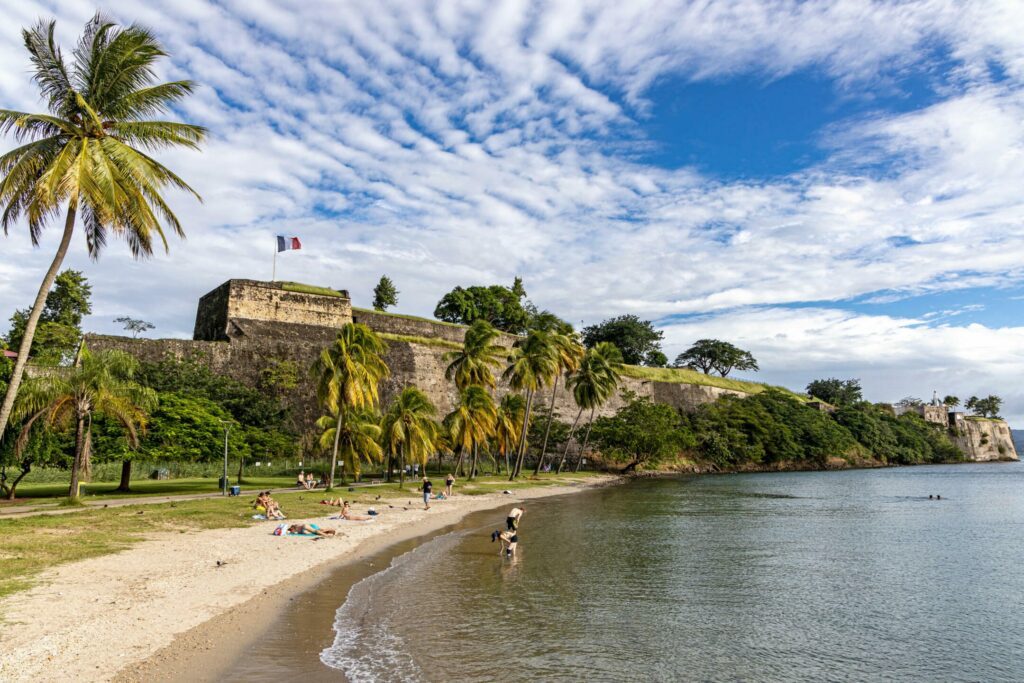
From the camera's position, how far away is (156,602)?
37.2 ft

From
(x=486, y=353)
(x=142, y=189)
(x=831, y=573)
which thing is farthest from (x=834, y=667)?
(x=486, y=353)

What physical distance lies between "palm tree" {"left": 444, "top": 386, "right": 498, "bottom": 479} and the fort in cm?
569

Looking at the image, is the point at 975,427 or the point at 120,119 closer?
the point at 120,119

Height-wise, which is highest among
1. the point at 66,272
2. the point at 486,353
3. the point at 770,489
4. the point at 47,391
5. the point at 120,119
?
the point at 66,272

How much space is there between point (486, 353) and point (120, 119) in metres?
30.4

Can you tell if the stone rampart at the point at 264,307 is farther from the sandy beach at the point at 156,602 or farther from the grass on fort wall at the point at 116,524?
the sandy beach at the point at 156,602

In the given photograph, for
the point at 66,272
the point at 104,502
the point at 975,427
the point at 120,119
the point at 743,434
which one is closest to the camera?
the point at 120,119

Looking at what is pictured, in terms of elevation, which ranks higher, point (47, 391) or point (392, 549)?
point (47, 391)

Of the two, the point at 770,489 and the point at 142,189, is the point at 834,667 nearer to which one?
the point at 142,189

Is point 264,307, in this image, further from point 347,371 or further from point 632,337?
point 632,337

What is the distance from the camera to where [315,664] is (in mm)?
9461

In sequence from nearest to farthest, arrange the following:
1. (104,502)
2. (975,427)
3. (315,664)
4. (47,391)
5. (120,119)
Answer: (315,664) → (120,119) → (47,391) → (104,502) → (975,427)

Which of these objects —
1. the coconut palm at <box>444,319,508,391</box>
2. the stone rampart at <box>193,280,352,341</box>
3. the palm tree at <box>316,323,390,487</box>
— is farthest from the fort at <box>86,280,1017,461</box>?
the palm tree at <box>316,323,390,487</box>

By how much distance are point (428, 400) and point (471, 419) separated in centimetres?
481
